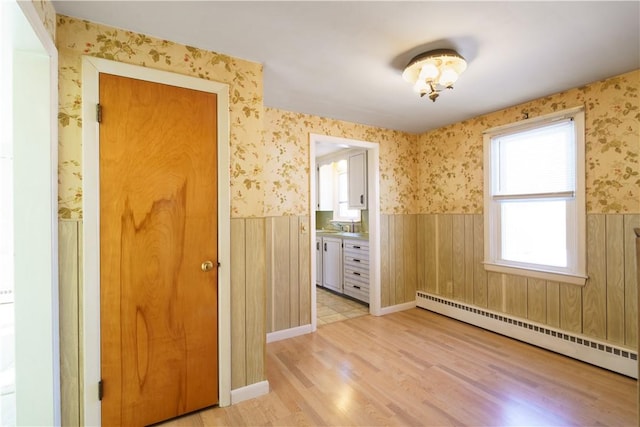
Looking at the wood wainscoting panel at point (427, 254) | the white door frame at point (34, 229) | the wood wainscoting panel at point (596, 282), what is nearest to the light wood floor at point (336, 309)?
the wood wainscoting panel at point (427, 254)

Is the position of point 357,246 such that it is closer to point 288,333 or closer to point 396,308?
point 396,308

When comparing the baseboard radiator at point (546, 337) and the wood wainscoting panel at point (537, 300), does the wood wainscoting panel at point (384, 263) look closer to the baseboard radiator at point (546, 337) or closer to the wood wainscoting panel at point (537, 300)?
the baseboard radiator at point (546, 337)

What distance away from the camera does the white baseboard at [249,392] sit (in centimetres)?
197

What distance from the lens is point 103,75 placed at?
1.62m

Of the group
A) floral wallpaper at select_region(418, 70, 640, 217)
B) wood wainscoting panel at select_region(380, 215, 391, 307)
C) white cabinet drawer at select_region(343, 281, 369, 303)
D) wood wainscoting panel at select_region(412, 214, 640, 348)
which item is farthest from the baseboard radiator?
floral wallpaper at select_region(418, 70, 640, 217)

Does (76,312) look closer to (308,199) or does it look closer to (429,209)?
(308,199)

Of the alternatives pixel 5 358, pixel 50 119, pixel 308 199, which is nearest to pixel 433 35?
pixel 308 199

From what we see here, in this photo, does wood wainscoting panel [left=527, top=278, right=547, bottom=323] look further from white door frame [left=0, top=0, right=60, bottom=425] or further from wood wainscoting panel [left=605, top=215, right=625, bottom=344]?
white door frame [left=0, top=0, right=60, bottom=425]

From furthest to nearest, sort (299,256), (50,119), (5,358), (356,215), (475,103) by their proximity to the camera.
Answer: (356,215)
(299,256)
(475,103)
(5,358)
(50,119)

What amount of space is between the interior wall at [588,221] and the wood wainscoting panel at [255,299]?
250 centimetres

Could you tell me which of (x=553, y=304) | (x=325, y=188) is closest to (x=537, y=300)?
(x=553, y=304)

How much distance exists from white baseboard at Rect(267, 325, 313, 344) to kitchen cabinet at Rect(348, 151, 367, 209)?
1908 millimetres

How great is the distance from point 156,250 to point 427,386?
82.9 inches

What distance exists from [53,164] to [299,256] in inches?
83.9
